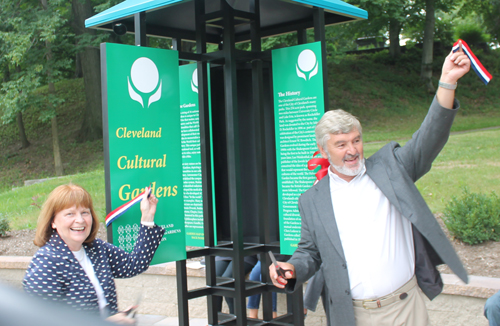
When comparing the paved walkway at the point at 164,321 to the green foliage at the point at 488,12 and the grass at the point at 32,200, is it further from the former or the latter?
the green foliage at the point at 488,12

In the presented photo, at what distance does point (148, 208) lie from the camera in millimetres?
3426

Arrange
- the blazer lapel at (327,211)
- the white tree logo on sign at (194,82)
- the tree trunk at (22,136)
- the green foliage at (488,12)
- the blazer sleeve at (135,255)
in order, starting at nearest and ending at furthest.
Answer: the blazer lapel at (327,211) → the blazer sleeve at (135,255) → the white tree logo on sign at (194,82) → the tree trunk at (22,136) → the green foliage at (488,12)

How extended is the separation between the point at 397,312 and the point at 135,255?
158cm

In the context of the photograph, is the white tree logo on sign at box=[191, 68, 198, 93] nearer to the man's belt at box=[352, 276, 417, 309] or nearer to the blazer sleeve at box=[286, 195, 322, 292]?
the blazer sleeve at box=[286, 195, 322, 292]

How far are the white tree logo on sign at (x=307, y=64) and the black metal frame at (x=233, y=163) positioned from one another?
0.08m

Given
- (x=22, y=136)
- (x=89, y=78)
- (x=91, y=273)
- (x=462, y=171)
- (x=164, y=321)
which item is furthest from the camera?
(x=22, y=136)

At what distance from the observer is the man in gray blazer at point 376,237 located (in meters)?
2.61

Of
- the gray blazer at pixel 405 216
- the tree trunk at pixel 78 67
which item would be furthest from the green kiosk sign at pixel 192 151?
the tree trunk at pixel 78 67

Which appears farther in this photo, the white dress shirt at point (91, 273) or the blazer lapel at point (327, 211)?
the blazer lapel at point (327, 211)

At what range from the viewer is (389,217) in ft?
8.75

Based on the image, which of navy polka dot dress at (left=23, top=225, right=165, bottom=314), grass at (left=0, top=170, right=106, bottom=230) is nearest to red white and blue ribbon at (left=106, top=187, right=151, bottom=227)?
navy polka dot dress at (left=23, top=225, right=165, bottom=314)

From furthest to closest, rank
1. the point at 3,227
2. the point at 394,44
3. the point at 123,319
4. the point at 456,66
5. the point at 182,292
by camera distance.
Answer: the point at 394,44 → the point at 3,227 → the point at 182,292 → the point at 456,66 → the point at 123,319

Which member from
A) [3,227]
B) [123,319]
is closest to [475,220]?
[123,319]

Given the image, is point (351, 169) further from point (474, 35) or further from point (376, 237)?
point (474, 35)
